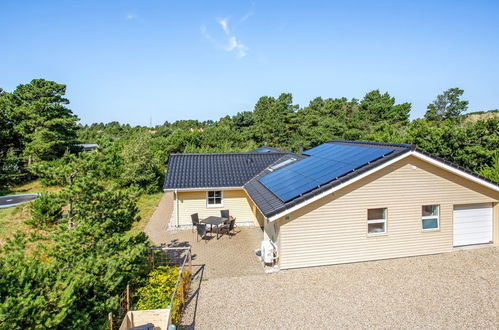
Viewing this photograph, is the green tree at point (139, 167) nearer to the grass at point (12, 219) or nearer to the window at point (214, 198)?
the grass at point (12, 219)

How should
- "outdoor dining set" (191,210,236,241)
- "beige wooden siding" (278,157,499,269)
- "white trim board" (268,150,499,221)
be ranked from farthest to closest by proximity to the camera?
1. "outdoor dining set" (191,210,236,241)
2. "beige wooden siding" (278,157,499,269)
3. "white trim board" (268,150,499,221)

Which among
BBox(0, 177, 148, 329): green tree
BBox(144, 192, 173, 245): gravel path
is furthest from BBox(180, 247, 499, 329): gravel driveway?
BBox(144, 192, 173, 245): gravel path

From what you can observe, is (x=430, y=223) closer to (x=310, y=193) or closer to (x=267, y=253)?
(x=310, y=193)

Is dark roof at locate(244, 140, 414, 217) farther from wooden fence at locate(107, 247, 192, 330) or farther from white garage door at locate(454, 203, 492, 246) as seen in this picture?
white garage door at locate(454, 203, 492, 246)

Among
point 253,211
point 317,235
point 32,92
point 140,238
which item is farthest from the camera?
point 32,92

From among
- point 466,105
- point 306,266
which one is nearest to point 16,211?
point 306,266

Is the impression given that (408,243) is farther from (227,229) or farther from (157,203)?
(157,203)

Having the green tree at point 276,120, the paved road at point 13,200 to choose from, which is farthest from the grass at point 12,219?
the green tree at point 276,120
